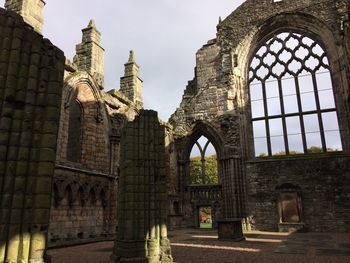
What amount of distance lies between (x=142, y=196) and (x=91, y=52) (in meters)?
9.31

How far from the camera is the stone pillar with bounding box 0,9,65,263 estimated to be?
8.99ft

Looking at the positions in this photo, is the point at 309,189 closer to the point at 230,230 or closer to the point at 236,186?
the point at 236,186

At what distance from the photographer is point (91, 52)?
42.6 ft

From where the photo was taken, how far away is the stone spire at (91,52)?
1295cm

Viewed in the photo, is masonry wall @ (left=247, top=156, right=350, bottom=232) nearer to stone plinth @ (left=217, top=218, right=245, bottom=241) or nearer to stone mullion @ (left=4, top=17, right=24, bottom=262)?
stone plinth @ (left=217, top=218, right=245, bottom=241)

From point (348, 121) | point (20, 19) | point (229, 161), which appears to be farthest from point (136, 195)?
point (348, 121)

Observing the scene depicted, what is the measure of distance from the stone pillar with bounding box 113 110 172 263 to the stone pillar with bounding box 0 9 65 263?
2.54 metres

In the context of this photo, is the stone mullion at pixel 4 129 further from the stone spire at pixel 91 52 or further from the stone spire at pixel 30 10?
the stone spire at pixel 91 52

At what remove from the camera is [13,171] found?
2.84 metres

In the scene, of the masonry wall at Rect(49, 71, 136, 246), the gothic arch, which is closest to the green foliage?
the gothic arch

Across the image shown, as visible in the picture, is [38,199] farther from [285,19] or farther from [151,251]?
[285,19]

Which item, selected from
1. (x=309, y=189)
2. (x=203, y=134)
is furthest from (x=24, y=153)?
(x=203, y=134)

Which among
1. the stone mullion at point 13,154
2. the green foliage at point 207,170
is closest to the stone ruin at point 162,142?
the stone mullion at point 13,154

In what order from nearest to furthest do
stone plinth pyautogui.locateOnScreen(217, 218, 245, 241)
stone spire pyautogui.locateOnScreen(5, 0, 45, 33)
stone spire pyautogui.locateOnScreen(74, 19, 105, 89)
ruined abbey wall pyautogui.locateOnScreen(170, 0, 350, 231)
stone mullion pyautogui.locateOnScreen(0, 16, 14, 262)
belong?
stone mullion pyautogui.locateOnScreen(0, 16, 14, 262) → stone plinth pyautogui.locateOnScreen(217, 218, 245, 241) → stone spire pyautogui.locateOnScreen(5, 0, 45, 33) → ruined abbey wall pyautogui.locateOnScreen(170, 0, 350, 231) → stone spire pyautogui.locateOnScreen(74, 19, 105, 89)
